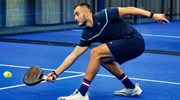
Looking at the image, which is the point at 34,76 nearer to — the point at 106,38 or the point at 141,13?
the point at 106,38

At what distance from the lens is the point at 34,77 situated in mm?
5590

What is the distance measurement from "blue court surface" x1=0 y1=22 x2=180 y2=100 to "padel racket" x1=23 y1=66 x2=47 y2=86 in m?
0.26

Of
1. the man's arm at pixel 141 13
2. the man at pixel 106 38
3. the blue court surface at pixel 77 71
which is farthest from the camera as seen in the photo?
the blue court surface at pixel 77 71

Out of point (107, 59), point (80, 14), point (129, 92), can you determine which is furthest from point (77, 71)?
point (80, 14)

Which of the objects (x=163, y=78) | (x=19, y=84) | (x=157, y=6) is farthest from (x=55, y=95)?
(x=157, y=6)

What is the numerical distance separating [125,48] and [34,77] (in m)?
1.09

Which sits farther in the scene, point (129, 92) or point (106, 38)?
point (129, 92)

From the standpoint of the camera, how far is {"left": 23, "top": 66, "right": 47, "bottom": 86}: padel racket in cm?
554

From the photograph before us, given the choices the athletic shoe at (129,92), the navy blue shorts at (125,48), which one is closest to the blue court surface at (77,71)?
the athletic shoe at (129,92)

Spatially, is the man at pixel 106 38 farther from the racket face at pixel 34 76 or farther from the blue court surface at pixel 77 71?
the blue court surface at pixel 77 71

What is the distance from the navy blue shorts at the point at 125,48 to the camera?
5406mm

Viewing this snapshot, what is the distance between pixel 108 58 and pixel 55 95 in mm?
901

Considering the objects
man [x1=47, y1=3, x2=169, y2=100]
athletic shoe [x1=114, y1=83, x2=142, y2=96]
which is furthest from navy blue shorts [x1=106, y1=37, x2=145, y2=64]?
athletic shoe [x1=114, y1=83, x2=142, y2=96]

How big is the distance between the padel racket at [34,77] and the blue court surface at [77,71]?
26cm
